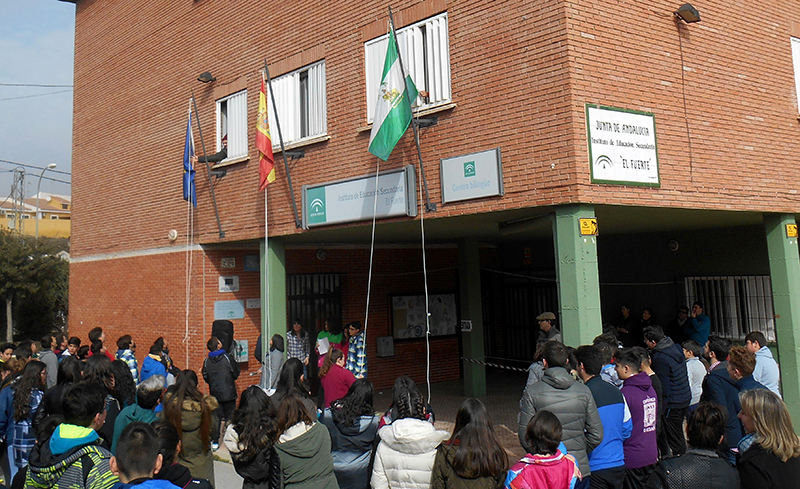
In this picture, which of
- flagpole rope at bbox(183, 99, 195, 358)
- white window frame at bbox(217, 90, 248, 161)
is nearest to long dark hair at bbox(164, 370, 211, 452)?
white window frame at bbox(217, 90, 248, 161)

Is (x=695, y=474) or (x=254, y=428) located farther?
(x=254, y=428)

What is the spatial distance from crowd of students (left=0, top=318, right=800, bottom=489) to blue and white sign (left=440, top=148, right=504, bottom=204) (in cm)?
236

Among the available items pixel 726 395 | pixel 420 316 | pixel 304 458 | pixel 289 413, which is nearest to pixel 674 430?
pixel 726 395

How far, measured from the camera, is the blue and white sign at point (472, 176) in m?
7.81

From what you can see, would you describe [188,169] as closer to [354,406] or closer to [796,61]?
[354,406]

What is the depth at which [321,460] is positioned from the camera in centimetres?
436

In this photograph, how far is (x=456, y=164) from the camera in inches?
324

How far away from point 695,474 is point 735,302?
966cm

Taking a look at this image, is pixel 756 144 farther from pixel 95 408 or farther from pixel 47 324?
pixel 47 324

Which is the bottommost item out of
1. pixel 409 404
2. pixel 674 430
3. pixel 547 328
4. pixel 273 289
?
pixel 674 430

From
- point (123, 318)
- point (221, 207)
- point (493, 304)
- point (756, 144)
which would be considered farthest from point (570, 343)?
point (123, 318)

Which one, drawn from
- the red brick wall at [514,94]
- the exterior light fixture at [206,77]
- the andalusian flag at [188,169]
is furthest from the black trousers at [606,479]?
the exterior light fixture at [206,77]

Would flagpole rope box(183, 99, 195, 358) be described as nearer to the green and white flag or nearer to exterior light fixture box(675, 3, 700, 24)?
the green and white flag

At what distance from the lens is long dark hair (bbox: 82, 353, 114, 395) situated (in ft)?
19.4
